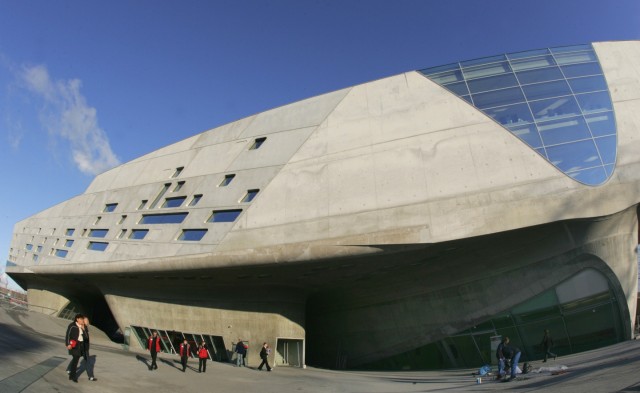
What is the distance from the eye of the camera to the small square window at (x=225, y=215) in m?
18.1

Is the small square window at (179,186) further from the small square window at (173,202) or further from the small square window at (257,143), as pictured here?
the small square window at (257,143)

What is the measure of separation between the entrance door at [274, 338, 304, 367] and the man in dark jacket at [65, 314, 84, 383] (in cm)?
1099

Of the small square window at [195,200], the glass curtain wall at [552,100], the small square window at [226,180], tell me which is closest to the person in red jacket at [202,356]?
the small square window at [226,180]

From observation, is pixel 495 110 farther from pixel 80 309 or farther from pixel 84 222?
pixel 80 309

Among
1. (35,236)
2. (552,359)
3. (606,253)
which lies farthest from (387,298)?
(35,236)

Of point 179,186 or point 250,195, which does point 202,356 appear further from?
point 179,186

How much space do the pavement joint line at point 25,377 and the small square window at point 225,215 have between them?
8.92 meters

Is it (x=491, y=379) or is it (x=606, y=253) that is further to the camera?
(x=606, y=253)

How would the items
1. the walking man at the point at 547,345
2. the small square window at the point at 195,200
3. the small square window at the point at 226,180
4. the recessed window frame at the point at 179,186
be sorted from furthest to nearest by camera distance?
the recessed window frame at the point at 179,186
the small square window at the point at 195,200
the small square window at the point at 226,180
the walking man at the point at 547,345

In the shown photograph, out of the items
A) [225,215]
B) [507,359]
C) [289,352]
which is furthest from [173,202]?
[507,359]

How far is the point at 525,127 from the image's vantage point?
15719 millimetres

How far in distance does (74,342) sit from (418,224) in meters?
11.3

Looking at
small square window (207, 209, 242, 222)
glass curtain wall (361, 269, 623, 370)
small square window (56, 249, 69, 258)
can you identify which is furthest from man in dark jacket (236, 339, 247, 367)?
small square window (56, 249, 69, 258)

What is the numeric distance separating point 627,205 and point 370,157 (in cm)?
991
